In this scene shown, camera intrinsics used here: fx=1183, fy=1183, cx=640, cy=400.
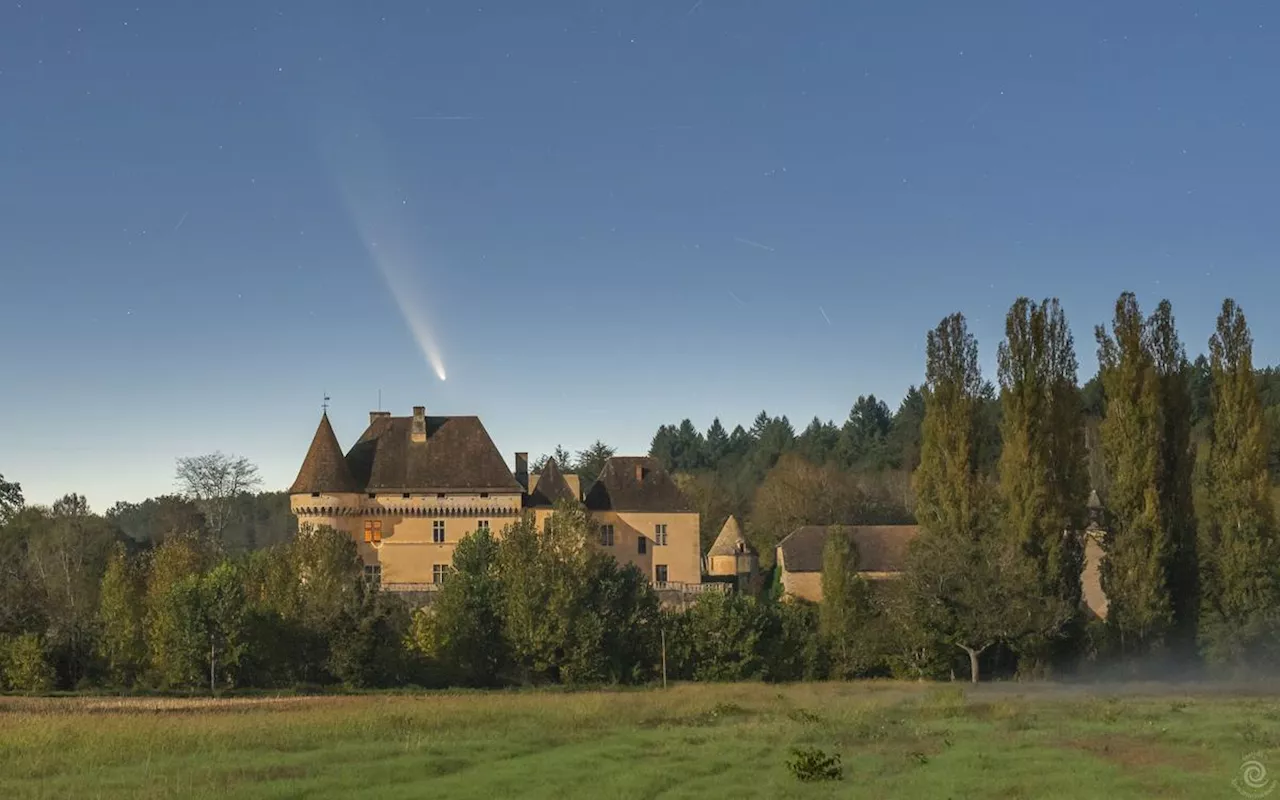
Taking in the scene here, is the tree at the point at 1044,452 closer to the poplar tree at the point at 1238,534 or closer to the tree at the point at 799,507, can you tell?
the poplar tree at the point at 1238,534

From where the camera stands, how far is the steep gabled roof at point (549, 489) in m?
61.9

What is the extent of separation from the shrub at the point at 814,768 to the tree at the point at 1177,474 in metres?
29.2

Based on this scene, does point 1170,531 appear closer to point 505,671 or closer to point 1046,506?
point 1046,506

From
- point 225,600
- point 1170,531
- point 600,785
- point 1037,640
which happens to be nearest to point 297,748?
point 600,785

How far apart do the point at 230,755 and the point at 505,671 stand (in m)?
24.8

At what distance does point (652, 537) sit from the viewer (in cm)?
6225

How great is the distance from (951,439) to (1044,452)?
3672 mm

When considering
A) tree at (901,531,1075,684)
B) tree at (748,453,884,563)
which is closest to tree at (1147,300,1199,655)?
tree at (901,531,1075,684)

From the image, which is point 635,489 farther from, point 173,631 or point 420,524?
point 173,631

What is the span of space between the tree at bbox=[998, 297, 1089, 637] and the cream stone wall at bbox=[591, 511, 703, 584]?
2054 cm

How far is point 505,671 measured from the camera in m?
46.2

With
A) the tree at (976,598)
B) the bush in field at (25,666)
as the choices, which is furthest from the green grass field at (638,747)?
the bush in field at (25,666)

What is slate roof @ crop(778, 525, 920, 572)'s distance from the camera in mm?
56594

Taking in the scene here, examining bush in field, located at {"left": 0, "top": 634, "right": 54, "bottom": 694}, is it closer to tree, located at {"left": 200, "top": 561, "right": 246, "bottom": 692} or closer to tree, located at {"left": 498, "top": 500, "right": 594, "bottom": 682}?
tree, located at {"left": 200, "top": 561, "right": 246, "bottom": 692}
